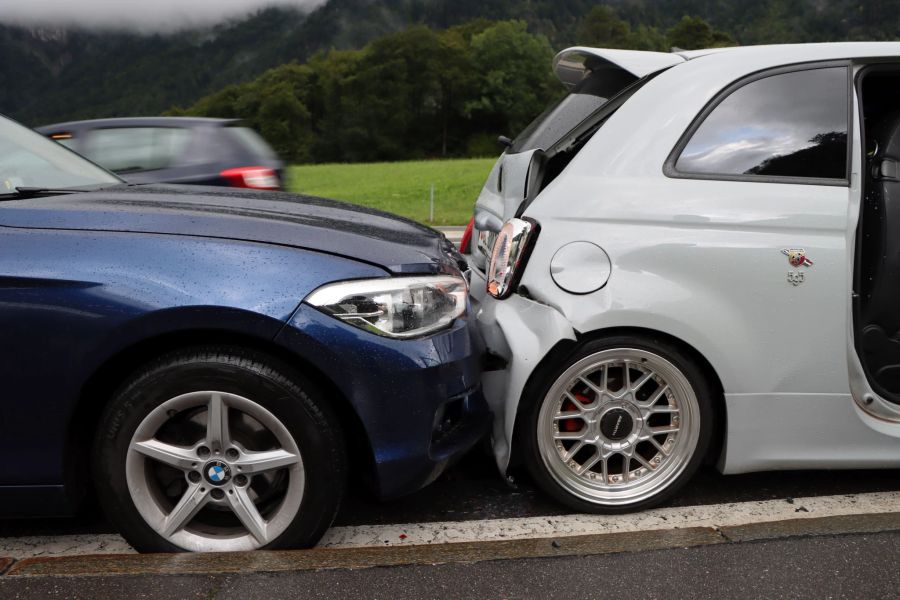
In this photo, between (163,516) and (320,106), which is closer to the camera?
(163,516)

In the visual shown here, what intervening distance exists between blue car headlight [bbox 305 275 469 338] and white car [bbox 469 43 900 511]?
0.39 m

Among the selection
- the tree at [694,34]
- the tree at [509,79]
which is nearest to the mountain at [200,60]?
the tree at [509,79]

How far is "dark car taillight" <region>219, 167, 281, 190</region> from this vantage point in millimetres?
6418

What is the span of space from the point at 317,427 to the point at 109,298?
26.9 inches

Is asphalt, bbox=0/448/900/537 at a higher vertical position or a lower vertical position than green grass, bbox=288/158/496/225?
higher

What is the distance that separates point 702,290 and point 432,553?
1.22 meters

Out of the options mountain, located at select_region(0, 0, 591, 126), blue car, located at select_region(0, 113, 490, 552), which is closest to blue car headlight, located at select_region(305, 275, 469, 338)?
blue car, located at select_region(0, 113, 490, 552)

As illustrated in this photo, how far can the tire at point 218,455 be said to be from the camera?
2281 millimetres

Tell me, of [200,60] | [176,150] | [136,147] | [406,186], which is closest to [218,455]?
[176,150]

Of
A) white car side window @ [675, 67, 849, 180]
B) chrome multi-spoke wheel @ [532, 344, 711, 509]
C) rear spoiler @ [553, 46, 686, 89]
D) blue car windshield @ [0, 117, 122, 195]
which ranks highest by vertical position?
rear spoiler @ [553, 46, 686, 89]

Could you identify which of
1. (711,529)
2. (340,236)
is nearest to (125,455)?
(340,236)

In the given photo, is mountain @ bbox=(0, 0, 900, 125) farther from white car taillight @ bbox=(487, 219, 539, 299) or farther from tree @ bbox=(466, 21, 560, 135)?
white car taillight @ bbox=(487, 219, 539, 299)

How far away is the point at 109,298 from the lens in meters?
2.24

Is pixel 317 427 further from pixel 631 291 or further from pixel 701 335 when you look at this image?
pixel 701 335
